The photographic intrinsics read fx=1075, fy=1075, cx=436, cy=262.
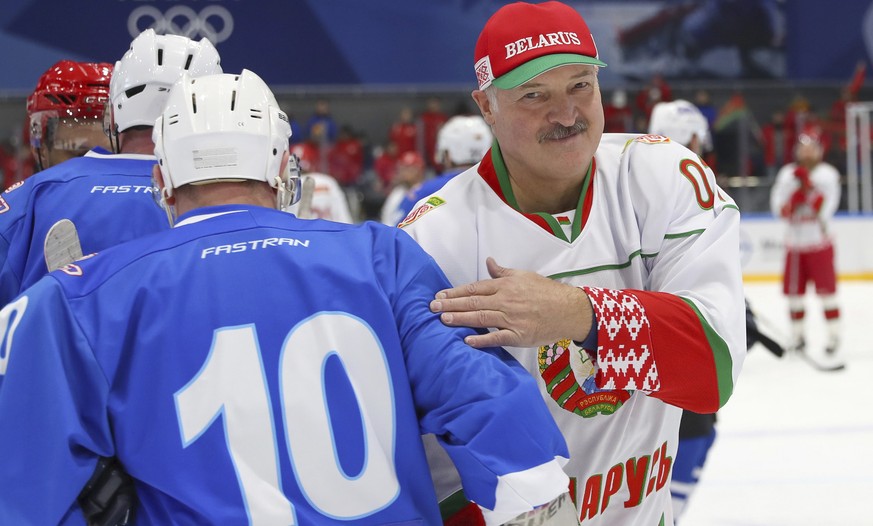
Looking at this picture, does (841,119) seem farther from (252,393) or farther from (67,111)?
(252,393)

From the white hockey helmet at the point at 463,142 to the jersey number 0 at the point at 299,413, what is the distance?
4583 mm

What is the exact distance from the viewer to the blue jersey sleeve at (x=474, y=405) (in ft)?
4.57

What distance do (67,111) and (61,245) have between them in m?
0.63

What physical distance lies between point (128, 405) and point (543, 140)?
839mm

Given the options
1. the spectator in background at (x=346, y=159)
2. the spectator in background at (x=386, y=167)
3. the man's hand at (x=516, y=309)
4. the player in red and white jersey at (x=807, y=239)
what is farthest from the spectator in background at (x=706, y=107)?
the man's hand at (x=516, y=309)

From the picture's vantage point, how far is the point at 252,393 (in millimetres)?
1388

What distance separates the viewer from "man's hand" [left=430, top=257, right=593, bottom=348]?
1.51m

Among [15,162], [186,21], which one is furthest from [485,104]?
[186,21]

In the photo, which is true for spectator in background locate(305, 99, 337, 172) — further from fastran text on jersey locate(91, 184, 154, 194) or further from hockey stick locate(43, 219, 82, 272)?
hockey stick locate(43, 219, 82, 272)

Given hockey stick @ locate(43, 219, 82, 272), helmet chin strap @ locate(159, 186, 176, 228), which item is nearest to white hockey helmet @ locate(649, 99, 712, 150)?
hockey stick @ locate(43, 219, 82, 272)

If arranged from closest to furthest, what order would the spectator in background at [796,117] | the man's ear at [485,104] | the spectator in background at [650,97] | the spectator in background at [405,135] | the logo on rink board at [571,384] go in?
the logo on rink board at [571,384] < the man's ear at [485,104] < the spectator in background at [796,117] < the spectator in background at [405,135] < the spectator in background at [650,97]

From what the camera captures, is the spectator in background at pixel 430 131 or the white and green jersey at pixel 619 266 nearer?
the white and green jersey at pixel 619 266

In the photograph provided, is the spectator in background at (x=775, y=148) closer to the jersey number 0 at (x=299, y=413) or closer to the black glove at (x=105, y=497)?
the jersey number 0 at (x=299, y=413)

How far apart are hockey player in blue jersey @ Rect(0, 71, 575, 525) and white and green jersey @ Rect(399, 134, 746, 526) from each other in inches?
11.9
